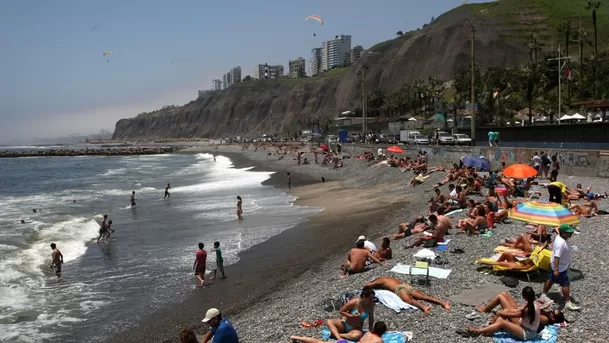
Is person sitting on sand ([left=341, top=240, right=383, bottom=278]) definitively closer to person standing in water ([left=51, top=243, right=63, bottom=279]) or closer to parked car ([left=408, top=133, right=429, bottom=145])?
person standing in water ([left=51, top=243, right=63, bottom=279])

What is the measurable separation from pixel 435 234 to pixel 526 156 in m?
15.0

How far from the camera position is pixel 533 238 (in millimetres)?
10758

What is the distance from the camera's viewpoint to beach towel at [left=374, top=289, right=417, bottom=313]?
312 inches

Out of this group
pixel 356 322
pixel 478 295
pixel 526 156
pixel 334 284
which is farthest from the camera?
pixel 526 156

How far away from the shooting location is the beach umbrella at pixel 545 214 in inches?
374

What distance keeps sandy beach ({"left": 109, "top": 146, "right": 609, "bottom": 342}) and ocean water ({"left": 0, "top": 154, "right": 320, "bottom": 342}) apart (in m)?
0.91

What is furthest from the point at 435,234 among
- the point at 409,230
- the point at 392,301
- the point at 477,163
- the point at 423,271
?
the point at 477,163

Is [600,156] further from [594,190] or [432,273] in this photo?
[432,273]

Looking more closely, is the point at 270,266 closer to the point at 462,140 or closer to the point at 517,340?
the point at 517,340

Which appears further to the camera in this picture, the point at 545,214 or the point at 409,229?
the point at 409,229

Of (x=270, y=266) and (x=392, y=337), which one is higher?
(x=392, y=337)

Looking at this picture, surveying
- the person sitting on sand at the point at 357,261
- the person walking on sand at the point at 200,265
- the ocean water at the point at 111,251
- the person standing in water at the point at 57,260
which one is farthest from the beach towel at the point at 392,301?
the person standing in water at the point at 57,260

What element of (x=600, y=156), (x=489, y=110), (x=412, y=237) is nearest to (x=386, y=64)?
(x=489, y=110)

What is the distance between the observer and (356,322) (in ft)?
23.4
